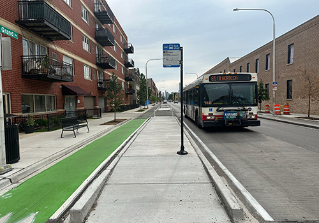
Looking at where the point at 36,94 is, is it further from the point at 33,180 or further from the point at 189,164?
the point at 189,164

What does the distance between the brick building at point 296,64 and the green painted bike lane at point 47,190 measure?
1868 cm

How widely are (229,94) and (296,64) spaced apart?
58.5 ft

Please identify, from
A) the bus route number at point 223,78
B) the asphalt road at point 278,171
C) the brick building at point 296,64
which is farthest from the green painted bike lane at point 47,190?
the brick building at point 296,64

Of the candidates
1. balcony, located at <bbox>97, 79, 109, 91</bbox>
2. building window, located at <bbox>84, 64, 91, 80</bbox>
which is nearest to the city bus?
building window, located at <bbox>84, 64, 91, 80</bbox>

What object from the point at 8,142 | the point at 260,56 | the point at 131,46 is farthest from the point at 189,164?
the point at 131,46

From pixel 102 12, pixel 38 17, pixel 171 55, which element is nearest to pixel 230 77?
pixel 171 55

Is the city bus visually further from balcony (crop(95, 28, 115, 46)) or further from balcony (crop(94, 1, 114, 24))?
balcony (crop(94, 1, 114, 24))

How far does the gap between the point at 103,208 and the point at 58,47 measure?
17.2 metres

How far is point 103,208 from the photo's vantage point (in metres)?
3.49

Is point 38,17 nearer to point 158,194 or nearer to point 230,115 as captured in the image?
point 230,115

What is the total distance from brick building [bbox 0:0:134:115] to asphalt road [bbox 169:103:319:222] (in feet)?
37.6

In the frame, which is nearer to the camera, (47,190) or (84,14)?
(47,190)

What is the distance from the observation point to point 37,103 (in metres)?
14.9

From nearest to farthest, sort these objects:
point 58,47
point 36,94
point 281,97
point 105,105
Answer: point 36,94
point 58,47
point 281,97
point 105,105
